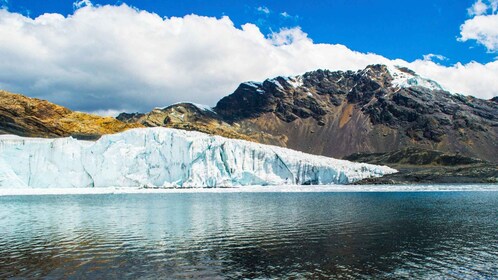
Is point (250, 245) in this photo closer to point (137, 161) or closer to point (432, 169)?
point (137, 161)

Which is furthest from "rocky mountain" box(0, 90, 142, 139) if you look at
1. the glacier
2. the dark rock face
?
the dark rock face

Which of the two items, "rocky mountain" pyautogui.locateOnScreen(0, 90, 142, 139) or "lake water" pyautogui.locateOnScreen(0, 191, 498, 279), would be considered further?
"rocky mountain" pyautogui.locateOnScreen(0, 90, 142, 139)

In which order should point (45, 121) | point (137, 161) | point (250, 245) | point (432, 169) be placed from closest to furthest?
point (250, 245) < point (137, 161) < point (45, 121) < point (432, 169)

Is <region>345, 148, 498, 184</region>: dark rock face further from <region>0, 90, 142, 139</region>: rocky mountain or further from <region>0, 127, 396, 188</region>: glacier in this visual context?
<region>0, 90, 142, 139</region>: rocky mountain

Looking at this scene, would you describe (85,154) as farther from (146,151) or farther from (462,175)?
(462,175)

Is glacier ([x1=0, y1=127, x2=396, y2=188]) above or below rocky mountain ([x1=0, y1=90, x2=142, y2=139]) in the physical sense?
below

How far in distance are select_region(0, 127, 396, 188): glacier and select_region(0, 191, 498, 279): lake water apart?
37698 mm

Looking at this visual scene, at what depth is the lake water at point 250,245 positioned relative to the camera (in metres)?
16.5

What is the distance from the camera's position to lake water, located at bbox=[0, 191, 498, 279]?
54.0 ft

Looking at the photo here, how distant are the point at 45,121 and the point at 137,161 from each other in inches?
2203

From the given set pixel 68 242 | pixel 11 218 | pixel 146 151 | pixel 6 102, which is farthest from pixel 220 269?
pixel 6 102

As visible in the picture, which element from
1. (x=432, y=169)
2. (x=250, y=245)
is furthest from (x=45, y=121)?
(x=432, y=169)

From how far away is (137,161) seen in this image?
74.0 m

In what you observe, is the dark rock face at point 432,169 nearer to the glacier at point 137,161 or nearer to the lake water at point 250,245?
the glacier at point 137,161
